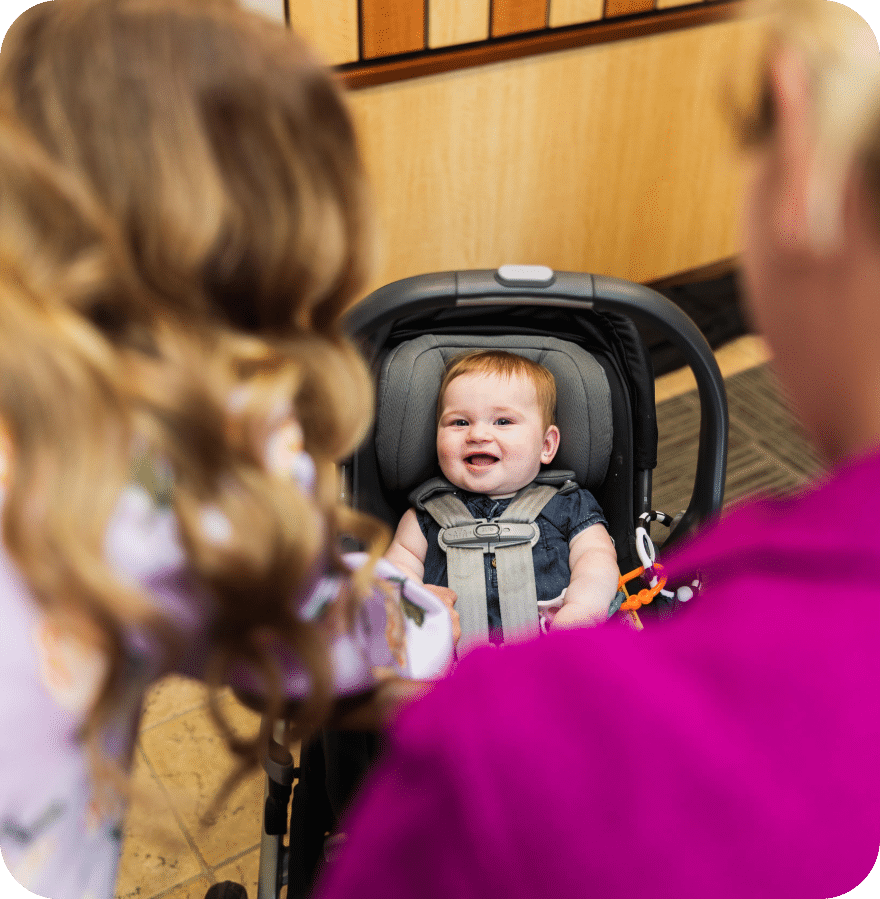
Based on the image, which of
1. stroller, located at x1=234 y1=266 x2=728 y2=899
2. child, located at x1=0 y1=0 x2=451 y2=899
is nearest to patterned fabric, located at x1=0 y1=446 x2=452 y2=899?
child, located at x1=0 y1=0 x2=451 y2=899

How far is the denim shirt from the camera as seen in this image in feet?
4.98

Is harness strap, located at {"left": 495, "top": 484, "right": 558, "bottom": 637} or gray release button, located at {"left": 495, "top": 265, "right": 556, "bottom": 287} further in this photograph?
harness strap, located at {"left": 495, "top": 484, "right": 558, "bottom": 637}

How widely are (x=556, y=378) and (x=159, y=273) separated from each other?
1.05m

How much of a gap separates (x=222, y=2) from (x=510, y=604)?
1.04 meters

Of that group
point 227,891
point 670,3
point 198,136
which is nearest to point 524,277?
point 198,136

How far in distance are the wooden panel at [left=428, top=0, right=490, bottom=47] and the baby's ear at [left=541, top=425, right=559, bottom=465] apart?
3.59ft

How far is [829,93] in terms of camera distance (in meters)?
0.52

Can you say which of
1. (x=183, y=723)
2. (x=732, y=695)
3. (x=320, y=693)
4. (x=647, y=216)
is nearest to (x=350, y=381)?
(x=320, y=693)

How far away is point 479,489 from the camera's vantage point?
1573 mm

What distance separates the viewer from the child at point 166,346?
22.8 inches

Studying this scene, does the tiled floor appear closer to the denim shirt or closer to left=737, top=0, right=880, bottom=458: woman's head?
the denim shirt

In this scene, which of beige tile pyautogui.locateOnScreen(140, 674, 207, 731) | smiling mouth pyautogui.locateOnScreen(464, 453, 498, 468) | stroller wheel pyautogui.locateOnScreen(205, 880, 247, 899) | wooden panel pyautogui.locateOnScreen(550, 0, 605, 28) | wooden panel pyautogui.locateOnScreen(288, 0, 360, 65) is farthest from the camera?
wooden panel pyautogui.locateOnScreen(550, 0, 605, 28)

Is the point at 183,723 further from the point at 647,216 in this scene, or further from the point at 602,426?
the point at 647,216

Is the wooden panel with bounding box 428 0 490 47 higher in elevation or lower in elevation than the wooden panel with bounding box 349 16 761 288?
higher
